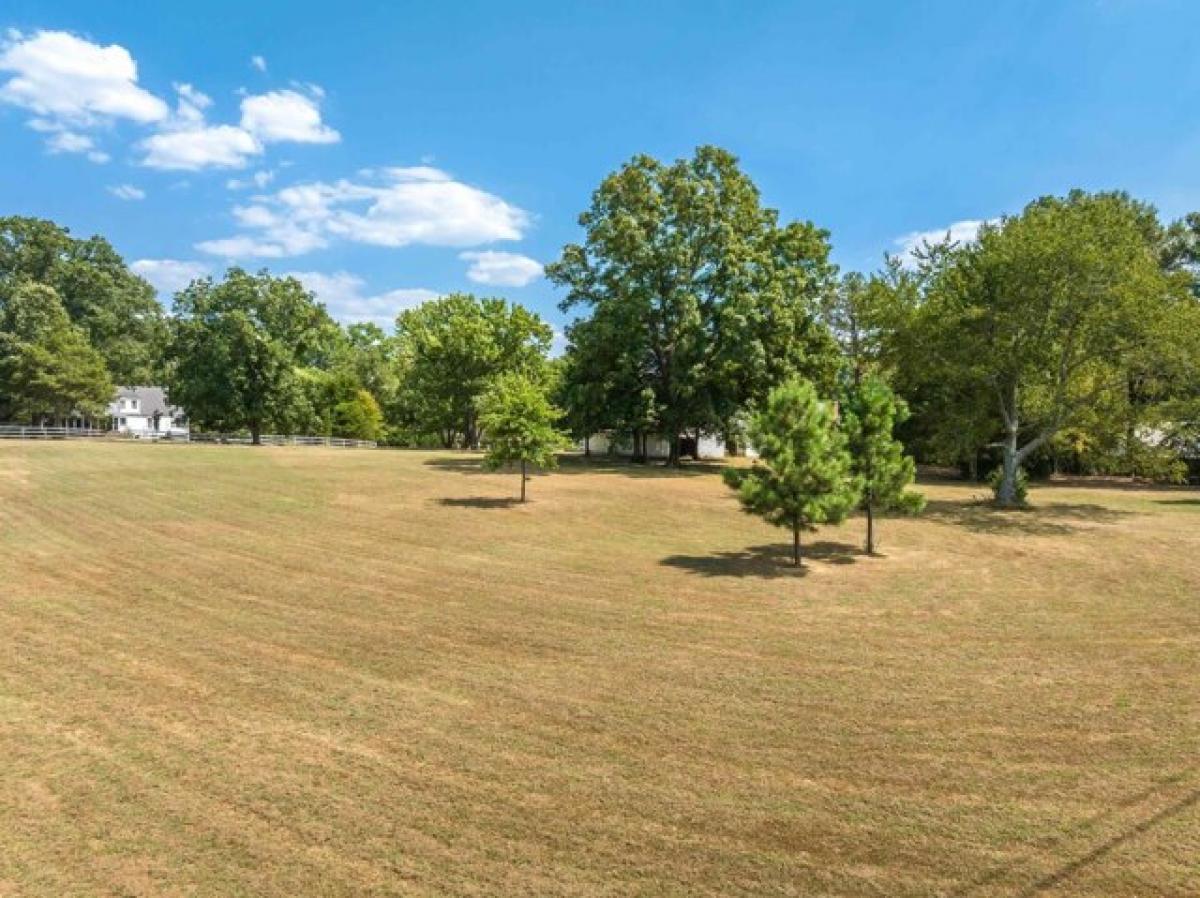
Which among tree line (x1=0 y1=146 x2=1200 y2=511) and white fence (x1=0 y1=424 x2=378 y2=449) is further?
white fence (x1=0 y1=424 x2=378 y2=449)

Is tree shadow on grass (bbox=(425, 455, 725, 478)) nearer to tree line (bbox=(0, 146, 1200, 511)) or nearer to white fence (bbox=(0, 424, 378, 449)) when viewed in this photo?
tree line (bbox=(0, 146, 1200, 511))

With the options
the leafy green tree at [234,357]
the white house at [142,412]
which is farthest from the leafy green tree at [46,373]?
the white house at [142,412]

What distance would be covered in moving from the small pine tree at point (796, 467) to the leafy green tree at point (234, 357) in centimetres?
5094

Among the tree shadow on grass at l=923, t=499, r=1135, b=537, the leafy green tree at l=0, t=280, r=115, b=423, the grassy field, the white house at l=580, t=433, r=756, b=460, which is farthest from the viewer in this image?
the leafy green tree at l=0, t=280, r=115, b=423

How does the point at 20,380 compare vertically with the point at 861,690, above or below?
above

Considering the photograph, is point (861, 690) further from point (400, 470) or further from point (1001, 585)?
point (400, 470)

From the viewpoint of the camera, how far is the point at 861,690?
9.41 metres

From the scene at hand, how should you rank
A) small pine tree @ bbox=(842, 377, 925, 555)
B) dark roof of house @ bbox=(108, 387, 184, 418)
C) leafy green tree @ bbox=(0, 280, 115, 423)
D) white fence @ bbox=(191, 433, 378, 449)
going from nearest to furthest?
small pine tree @ bbox=(842, 377, 925, 555), white fence @ bbox=(191, 433, 378, 449), leafy green tree @ bbox=(0, 280, 115, 423), dark roof of house @ bbox=(108, 387, 184, 418)

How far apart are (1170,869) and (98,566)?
60.8 ft

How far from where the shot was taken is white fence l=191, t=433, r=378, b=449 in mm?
60500

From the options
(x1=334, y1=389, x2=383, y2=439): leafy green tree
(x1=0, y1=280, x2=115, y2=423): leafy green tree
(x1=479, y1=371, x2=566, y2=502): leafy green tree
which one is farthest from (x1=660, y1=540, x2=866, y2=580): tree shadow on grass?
(x1=0, y1=280, x2=115, y2=423): leafy green tree

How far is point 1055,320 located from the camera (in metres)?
27.9

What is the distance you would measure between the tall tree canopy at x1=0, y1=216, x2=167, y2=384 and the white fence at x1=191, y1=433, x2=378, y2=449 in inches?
1492

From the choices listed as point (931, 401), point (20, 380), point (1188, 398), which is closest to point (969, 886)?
point (1188, 398)
